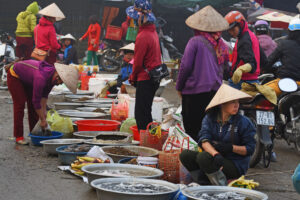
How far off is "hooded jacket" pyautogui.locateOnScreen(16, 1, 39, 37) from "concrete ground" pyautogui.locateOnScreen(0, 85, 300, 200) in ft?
22.5

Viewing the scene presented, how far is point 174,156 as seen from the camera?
233 inches

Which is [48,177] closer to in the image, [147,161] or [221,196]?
[147,161]

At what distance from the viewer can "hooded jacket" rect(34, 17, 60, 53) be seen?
11891 mm

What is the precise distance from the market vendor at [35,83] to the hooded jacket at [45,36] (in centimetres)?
A: 402

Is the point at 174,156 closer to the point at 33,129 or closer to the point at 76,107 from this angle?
the point at 33,129

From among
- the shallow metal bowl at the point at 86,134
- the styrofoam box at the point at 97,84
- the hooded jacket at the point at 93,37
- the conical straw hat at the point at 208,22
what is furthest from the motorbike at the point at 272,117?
the hooded jacket at the point at 93,37

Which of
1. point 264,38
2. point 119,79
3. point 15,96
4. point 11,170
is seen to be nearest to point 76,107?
point 119,79

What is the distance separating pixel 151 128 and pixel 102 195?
251 centimetres

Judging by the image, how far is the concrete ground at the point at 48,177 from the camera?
212 inches

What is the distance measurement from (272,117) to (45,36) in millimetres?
6407

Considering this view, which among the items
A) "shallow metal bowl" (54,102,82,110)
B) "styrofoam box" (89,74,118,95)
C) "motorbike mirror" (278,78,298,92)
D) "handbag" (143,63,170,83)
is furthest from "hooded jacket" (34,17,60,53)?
"motorbike mirror" (278,78,298,92)

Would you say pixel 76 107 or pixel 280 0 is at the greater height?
pixel 280 0

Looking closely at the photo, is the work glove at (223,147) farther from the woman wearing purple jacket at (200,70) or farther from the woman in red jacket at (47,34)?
the woman in red jacket at (47,34)

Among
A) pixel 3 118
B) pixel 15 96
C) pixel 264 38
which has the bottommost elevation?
pixel 3 118
